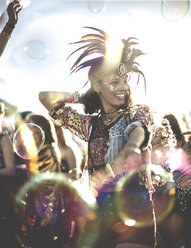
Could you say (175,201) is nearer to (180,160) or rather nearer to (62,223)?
(180,160)

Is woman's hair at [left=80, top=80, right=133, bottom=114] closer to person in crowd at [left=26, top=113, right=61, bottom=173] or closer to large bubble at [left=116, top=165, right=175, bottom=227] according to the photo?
large bubble at [left=116, top=165, right=175, bottom=227]

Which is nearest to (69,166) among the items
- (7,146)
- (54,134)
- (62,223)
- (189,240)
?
(54,134)

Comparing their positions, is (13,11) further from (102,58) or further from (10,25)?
(102,58)

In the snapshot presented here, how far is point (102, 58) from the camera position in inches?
102

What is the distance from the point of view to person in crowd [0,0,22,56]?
115 inches

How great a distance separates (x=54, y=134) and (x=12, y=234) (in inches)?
86.5

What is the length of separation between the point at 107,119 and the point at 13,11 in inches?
66.0

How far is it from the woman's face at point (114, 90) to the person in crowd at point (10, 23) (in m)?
1.27

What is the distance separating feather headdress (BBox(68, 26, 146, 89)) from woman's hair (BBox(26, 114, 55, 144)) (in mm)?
2426

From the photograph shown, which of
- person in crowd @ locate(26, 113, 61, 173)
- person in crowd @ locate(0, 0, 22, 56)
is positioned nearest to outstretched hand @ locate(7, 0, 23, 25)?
person in crowd @ locate(0, 0, 22, 56)

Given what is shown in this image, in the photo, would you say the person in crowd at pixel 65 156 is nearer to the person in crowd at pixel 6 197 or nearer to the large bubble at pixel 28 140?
the large bubble at pixel 28 140

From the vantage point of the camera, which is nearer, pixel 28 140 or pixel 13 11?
pixel 13 11

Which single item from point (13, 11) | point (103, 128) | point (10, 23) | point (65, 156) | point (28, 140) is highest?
point (13, 11)

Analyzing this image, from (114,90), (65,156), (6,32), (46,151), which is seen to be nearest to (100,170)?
(114,90)
